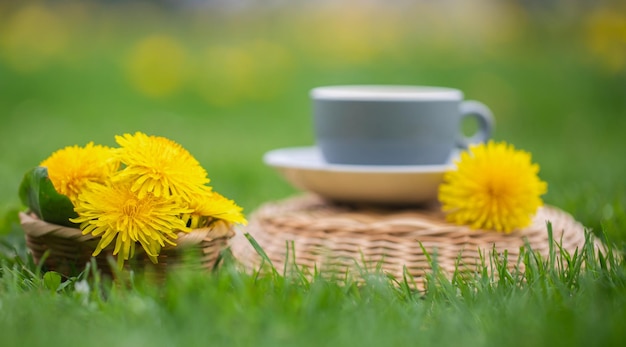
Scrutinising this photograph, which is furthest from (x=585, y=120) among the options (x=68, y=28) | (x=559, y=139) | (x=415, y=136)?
(x=68, y=28)

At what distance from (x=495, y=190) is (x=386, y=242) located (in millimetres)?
255

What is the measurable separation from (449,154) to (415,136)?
150 mm

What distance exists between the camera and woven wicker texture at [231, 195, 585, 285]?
1416mm

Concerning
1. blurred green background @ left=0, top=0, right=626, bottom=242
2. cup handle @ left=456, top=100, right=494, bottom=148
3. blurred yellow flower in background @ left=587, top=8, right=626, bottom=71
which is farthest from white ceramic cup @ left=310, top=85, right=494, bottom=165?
blurred yellow flower in background @ left=587, top=8, right=626, bottom=71

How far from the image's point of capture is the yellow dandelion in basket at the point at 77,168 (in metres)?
1.34

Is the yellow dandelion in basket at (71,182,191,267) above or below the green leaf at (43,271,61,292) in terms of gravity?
above

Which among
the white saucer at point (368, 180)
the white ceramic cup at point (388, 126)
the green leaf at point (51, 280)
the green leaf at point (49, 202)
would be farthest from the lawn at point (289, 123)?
the white ceramic cup at point (388, 126)

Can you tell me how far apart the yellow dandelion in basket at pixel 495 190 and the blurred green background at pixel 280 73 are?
0.49 m

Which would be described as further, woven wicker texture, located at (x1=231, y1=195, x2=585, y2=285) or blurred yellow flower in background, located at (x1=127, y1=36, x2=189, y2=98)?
blurred yellow flower in background, located at (x1=127, y1=36, x2=189, y2=98)

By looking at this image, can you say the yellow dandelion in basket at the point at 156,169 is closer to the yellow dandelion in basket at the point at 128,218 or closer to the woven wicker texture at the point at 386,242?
the yellow dandelion in basket at the point at 128,218

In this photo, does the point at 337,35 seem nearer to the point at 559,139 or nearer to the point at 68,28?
the point at 68,28

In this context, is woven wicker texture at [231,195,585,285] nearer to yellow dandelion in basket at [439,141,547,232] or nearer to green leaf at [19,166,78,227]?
yellow dandelion in basket at [439,141,547,232]

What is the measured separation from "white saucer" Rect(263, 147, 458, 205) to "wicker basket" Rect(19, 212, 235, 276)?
37 centimetres

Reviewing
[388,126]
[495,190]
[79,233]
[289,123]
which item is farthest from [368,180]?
[289,123]
